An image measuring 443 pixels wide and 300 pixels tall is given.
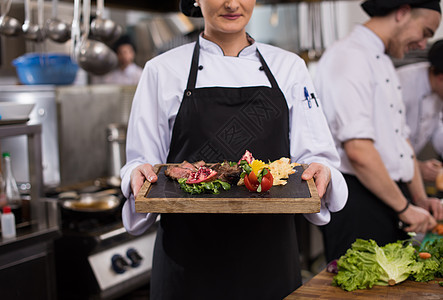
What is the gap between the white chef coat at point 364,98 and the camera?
2213 mm

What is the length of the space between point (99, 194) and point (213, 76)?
1.58m

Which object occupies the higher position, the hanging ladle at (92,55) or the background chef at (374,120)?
the hanging ladle at (92,55)

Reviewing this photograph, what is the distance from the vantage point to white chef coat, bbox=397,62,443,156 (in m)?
2.99

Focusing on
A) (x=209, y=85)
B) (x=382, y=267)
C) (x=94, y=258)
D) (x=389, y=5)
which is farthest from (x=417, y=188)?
(x=94, y=258)

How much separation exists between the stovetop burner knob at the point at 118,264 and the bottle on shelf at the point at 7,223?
62 centimetres

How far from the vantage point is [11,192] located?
246 cm

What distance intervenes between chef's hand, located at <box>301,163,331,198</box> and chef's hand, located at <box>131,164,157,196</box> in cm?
42

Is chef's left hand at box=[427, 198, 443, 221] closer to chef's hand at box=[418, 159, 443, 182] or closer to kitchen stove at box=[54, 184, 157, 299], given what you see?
chef's hand at box=[418, 159, 443, 182]

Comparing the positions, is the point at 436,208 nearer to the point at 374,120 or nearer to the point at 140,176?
the point at 374,120

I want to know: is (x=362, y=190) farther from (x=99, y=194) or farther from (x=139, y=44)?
(x=139, y=44)

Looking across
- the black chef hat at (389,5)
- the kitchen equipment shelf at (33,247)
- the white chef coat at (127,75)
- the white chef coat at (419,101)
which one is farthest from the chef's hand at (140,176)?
the white chef coat at (127,75)

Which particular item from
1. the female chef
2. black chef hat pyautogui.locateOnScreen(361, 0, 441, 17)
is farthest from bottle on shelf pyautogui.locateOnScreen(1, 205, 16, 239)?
black chef hat pyautogui.locateOnScreen(361, 0, 441, 17)

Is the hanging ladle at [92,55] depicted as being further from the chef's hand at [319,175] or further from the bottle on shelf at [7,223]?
the chef's hand at [319,175]

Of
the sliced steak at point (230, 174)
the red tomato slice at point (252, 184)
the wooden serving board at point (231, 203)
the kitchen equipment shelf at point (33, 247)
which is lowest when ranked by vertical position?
the kitchen equipment shelf at point (33, 247)
